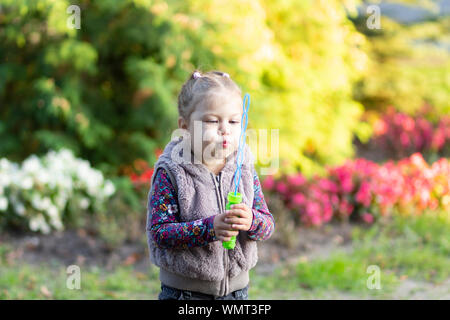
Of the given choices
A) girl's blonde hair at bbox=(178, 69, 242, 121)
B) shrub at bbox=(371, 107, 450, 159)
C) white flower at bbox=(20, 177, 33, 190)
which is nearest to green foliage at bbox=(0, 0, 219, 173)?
white flower at bbox=(20, 177, 33, 190)

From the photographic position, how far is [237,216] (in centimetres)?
198

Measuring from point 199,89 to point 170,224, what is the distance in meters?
0.53

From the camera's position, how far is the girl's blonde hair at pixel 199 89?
2.12 meters

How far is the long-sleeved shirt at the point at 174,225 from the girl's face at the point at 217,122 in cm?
23

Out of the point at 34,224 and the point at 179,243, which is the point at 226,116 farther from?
the point at 34,224

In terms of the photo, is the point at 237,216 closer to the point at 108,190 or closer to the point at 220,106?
the point at 220,106

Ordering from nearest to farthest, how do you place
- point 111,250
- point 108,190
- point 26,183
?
point 111,250 < point 26,183 < point 108,190

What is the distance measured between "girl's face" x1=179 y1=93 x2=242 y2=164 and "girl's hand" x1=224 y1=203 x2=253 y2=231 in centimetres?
26

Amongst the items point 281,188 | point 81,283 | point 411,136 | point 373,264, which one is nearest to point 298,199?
point 281,188

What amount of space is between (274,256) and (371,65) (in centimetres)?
609

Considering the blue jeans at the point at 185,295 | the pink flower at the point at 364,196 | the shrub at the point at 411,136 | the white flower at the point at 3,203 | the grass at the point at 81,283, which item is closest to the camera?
the blue jeans at the point at 185,295

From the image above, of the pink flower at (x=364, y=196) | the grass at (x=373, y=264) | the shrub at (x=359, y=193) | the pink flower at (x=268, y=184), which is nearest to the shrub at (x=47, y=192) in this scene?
the pink flower at (x=268, y=184)

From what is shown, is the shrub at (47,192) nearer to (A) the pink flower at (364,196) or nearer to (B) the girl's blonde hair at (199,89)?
(A) the pink flower at (364,196)

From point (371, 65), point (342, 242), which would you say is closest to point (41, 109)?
point (342, 242)
